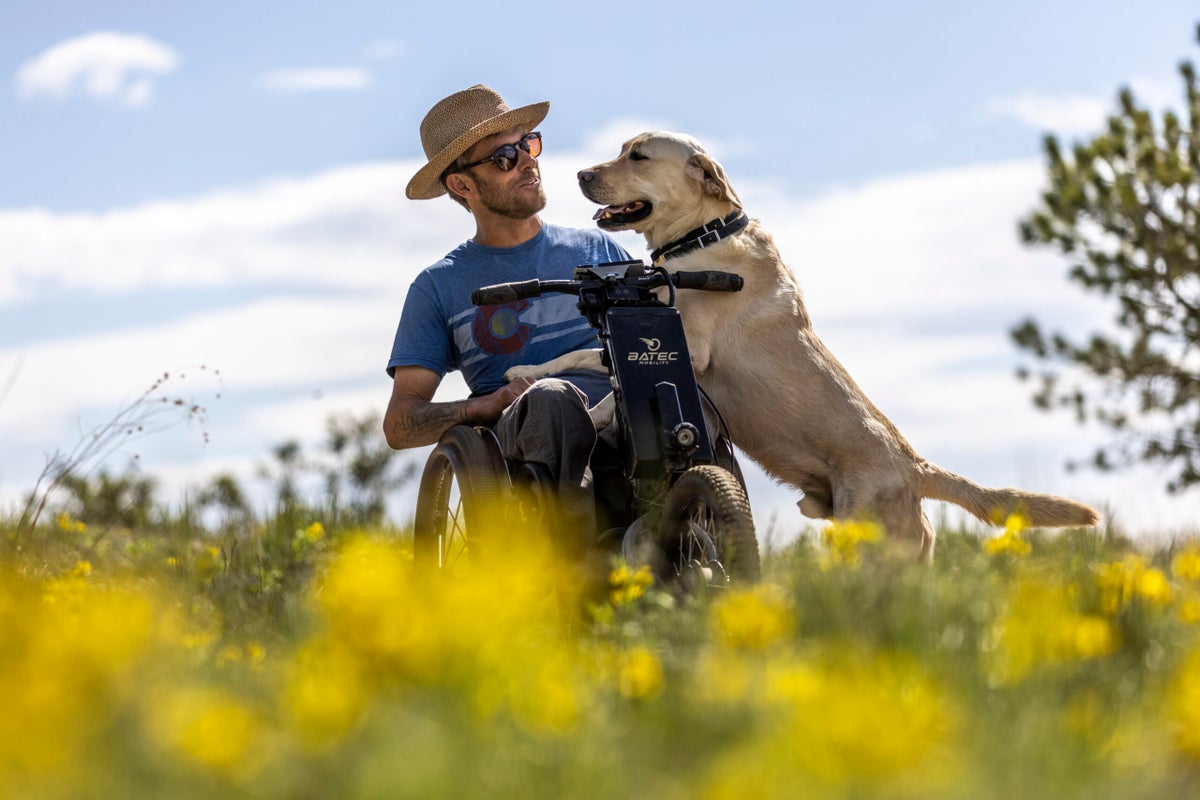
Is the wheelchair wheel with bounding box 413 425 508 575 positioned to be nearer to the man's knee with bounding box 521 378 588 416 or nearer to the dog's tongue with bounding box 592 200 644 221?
the man's knee with bounding box 521 378 588 416

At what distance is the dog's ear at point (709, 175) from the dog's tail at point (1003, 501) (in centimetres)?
138

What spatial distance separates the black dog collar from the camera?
497 centimetres

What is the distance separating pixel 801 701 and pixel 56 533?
6.23 m

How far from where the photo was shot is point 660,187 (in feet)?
16.7

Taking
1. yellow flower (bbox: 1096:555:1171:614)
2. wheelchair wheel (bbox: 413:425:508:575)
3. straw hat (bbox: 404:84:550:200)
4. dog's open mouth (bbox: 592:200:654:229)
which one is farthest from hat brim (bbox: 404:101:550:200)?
yellow flower (bbox: 1096:555:1171:614)

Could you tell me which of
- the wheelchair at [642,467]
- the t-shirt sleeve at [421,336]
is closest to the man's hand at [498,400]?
the wheelchair at [642,467]

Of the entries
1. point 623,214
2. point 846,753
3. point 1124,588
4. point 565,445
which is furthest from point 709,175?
point 846,753

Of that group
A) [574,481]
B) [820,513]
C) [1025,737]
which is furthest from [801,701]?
[820,513]

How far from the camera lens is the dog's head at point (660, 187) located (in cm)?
505

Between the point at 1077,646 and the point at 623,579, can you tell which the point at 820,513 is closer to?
the point at 623,579

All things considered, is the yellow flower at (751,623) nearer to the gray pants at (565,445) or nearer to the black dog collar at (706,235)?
the gray pants at (565,445)

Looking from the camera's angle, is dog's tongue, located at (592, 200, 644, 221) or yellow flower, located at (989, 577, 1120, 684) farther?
dog's tongue, located at (592, 200, 644, 221)

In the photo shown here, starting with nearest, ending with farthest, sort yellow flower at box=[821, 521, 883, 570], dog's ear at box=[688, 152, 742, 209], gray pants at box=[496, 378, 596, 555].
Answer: yellow flower at box=[821, 521, 883, 570]
gray pants at box=[496, 378, 596, 555]
dog's ear at box=[688, 152, 742, 209]

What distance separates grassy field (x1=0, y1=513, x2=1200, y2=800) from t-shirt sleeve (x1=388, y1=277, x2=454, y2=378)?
Answer: 8.05 feet
